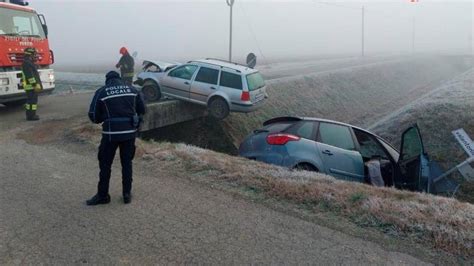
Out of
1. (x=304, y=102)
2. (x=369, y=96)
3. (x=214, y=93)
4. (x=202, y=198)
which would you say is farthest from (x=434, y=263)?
(x=369, y=96)

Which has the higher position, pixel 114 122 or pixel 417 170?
pixel 114 122

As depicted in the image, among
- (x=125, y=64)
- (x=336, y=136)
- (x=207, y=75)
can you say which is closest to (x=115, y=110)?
(x=336, y=136)

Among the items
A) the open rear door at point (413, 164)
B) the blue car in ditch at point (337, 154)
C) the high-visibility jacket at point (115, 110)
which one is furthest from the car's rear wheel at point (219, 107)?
the high-visibility jacket at point (115, 110)

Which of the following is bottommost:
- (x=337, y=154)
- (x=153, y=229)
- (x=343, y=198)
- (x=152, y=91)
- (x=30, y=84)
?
(x=153, y=229)

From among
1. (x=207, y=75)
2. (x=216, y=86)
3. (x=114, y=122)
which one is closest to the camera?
(x=114, y=122)

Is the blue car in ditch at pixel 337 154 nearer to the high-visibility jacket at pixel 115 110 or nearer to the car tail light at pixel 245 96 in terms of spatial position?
the high-visibility jacket at pixel 115 110

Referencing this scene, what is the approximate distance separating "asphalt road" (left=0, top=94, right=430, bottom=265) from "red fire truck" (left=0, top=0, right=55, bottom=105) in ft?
18.5

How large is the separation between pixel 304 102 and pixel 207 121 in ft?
28.5

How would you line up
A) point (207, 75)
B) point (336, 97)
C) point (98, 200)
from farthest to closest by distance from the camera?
point (336, 97), point (207, 75), point (98, 200)

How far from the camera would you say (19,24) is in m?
11.8

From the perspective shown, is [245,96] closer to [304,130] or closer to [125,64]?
[125,64]

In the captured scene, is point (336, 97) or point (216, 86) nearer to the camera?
point (216, 86)

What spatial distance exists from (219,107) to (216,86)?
0.66 meters

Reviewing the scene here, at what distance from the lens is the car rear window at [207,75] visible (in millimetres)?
12797
